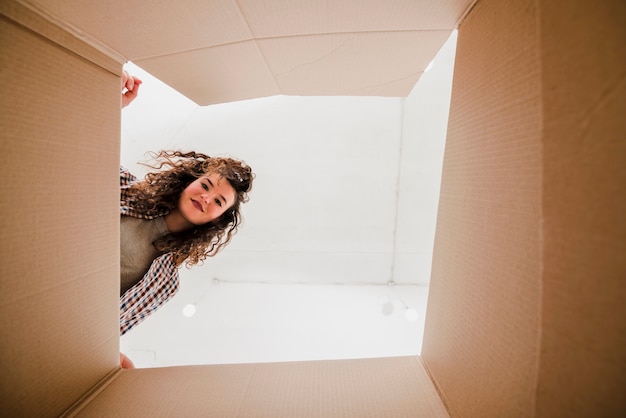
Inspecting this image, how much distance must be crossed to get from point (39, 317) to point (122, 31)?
443 millimetres

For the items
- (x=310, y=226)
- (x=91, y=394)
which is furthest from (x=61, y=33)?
(x=310, y=226)

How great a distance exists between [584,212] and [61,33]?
69 cm

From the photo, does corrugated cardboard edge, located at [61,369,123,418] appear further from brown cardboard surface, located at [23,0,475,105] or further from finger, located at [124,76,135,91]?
finger, located at [124,76,135,91]

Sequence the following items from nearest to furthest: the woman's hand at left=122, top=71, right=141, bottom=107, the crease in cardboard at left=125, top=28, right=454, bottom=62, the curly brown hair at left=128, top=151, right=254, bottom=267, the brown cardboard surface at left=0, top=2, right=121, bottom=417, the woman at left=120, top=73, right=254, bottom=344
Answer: the brown cardboard surface at left=0, top=2, right=121, bottom=417 → the crease in cardboard at left=125, top=28, right=454, bottom=62 → the woman's hand at left=122, top=71, right=141, bottom=107 → the woman at left=120, top=73, right=254, bottom=344 → the curly brown hair at left=128, top=151, right=254, bottom=267

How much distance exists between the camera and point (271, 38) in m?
0.50

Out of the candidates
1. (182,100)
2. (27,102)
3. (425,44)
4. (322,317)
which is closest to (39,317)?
(27,102)

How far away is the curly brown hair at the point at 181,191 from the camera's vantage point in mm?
1110

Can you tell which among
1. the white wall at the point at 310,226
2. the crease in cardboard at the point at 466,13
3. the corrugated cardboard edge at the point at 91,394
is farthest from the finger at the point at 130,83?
the crease in cardboard at the point at 466,13

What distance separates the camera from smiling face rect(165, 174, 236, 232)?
3.66 feet

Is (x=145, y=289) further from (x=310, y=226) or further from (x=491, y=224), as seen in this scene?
(x=491, y=224)

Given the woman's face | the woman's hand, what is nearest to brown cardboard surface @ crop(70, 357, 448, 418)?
the woman's face

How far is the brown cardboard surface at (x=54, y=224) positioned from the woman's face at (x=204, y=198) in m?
0.61

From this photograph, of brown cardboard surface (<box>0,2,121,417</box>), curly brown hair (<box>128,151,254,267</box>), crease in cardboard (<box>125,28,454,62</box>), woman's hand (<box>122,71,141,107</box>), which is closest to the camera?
brown cardboard surface (<box>0,2,121,417</box>)

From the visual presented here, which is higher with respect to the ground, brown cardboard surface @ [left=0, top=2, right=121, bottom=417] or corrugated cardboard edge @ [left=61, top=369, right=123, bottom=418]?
brown cardboard surface @ [left=0, top=2, right=121, bottom=417]
